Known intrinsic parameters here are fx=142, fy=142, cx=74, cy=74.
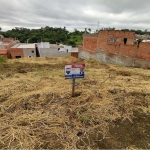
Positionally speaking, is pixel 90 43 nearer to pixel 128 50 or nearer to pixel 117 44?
pixel 117 44

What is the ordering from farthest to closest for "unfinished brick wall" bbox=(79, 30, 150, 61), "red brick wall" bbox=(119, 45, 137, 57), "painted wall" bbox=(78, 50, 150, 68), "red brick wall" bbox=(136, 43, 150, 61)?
"red brick wall" bbox=(119, 45, 137, 57) < "painted wall" bbox=(78, 50, 150, 68) < "unfinished brick wall" bbox=(79, 30, 150, 61) < "red brick wall" bbox=(136, 43, 150, 61)

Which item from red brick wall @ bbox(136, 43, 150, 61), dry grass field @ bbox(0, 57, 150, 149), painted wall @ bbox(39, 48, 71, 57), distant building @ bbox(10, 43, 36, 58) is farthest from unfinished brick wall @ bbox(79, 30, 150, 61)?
distant building @ bbox(10, 43, 36, 58)

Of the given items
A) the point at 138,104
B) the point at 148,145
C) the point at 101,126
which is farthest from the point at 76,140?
the point at 138,104

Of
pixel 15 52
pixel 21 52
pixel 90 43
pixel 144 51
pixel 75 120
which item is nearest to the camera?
pixel 75 120

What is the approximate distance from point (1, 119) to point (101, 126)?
195 cm

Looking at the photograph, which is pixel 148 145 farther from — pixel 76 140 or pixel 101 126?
pixel 76 140

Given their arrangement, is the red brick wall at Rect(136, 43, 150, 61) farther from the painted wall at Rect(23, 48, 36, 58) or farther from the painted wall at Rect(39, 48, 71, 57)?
the painted wall at Rect(23, 48, 36, 58)

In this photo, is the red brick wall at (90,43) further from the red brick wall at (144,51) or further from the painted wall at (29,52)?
the painted wall at (29,52)

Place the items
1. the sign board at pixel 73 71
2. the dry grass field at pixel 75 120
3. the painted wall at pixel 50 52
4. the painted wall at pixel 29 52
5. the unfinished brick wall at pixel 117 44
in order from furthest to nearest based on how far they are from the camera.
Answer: the painted wall at pixel 29 52, the painted wall at pixel 50 52, the unfinished brick wall at pixel 117 44, the sign board at pixel 73 71, the dry grass field at pixel 75 120

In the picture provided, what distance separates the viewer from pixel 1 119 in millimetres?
2783

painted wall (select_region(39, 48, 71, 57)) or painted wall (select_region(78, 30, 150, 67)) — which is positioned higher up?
painted wall (select_region(78, 30, 150, 67))

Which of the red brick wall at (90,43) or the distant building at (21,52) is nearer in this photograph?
the red brick wall at (90,43)

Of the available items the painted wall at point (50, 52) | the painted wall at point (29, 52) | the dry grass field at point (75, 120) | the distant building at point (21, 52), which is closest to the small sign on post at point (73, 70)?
the dry grass field at point (75, 120)

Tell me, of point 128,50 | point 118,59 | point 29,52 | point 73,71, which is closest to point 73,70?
point 73,71
